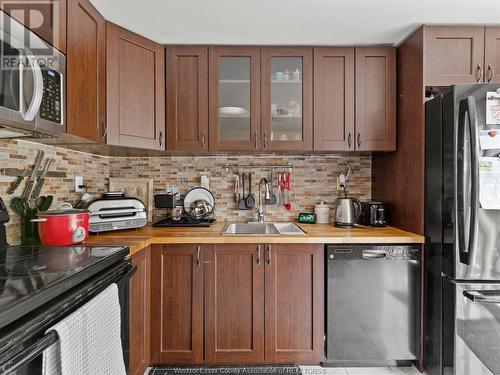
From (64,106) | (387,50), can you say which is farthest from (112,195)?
(387,50)

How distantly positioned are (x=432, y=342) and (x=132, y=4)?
2.65 meters

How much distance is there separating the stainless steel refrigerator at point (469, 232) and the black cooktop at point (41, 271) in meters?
1.74

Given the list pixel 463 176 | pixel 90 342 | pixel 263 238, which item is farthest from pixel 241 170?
pixel 90 342

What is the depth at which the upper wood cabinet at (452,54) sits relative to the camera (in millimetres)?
1835

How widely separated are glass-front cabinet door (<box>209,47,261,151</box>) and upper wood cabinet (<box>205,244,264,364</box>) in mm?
783

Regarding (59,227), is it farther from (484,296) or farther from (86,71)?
(484,296)

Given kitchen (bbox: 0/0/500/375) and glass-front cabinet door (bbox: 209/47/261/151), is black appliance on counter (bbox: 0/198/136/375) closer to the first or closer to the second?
kitchen (bbox: 0/0/500/375)

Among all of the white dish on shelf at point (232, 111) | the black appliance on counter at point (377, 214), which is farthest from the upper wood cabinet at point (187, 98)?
the black appliance on counter at point (377, 214)

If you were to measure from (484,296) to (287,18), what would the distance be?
1.93 m

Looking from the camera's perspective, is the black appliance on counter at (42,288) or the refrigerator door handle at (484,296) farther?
the refrigerator door handle at (484,296)

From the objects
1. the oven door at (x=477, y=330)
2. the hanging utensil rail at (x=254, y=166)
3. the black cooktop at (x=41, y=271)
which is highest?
the hanging utensil rail at (x=254, y=166)

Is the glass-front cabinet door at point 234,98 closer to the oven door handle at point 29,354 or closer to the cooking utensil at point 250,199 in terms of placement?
the cooking utensil at point 250,199

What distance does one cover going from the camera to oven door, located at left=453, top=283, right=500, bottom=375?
1.55m

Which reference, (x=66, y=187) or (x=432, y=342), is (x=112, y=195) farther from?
(x=432, y=342)
